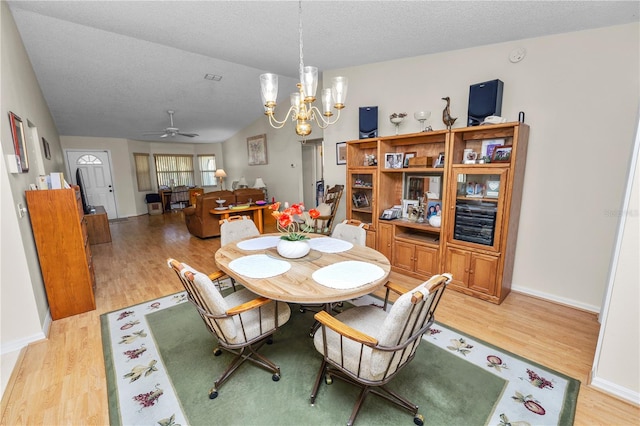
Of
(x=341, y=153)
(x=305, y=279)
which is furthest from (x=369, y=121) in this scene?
(x=305, y=279)

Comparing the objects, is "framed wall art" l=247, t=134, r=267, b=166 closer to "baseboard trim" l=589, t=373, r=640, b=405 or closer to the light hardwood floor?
the light hardwood floor

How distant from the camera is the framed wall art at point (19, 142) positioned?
226 cm

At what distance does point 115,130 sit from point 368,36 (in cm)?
721

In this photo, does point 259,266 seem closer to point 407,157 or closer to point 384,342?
point 384,342

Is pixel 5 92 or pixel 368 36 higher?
pixel 368 36

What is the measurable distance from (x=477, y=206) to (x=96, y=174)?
9331 millimetres

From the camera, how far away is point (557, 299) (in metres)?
2.66

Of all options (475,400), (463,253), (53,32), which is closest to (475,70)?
(463,253)

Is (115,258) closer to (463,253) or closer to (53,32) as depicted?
(53,32)

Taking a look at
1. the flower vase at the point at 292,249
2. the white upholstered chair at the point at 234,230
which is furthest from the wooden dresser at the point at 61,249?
the flower vase at the point at 292,249

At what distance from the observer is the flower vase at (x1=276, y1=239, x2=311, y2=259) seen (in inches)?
77.9

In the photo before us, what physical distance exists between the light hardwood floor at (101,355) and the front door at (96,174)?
5.26 meters

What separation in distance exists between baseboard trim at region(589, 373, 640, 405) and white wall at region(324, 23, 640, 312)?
1154 millimetres

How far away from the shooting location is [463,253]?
2.81 metres
